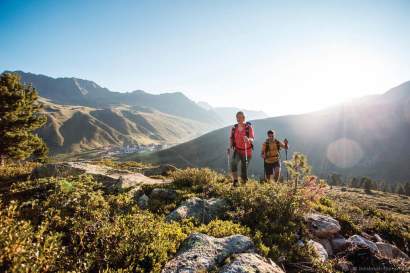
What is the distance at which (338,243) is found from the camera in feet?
25.0

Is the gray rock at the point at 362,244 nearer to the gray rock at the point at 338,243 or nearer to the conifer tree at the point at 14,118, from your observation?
the gray rock at the point at 338,243

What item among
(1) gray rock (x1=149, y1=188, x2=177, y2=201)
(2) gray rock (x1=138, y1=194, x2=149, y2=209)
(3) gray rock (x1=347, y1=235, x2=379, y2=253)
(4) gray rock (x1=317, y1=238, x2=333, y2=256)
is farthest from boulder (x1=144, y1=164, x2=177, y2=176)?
(3) gray rock (x1=347, y1=235, x2=379, y2=253)

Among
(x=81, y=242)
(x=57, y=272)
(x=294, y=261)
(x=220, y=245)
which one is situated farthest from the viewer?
(x=294, y=261)

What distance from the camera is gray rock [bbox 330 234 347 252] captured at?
748cm

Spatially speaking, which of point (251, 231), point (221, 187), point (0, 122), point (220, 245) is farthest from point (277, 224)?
point (0, 122)

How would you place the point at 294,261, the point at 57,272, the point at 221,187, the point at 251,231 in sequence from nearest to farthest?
the point at 57,272, the point at 294,261, the point at 251,231, the point at 221,187

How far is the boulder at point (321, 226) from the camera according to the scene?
7.70 meters

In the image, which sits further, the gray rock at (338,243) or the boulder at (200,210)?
the gray rock at (338,243)

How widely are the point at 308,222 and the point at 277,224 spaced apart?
4.76 feet

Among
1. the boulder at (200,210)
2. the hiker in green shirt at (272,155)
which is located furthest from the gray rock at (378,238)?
the boulder at (200,210)

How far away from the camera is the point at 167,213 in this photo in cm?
788

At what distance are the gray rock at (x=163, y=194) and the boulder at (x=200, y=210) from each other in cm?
119

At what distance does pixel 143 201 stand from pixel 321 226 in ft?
18.9

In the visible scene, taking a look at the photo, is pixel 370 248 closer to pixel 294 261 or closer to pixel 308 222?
pixel 308 222
